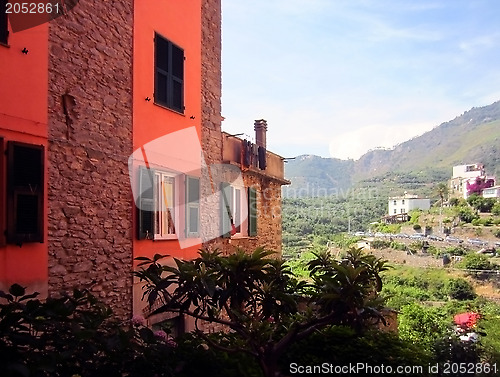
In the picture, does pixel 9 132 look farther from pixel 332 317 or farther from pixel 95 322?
pixel 332 317

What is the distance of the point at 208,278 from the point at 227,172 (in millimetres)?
4773

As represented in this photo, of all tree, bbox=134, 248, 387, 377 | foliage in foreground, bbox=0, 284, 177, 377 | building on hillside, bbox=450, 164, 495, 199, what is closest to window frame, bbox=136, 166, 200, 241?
tree, bbox=134, 248, 387, 377

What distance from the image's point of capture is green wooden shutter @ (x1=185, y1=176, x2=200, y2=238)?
698 cm

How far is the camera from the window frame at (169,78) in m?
6.30

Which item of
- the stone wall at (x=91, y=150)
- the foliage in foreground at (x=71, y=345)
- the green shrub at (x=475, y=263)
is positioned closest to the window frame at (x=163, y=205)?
the stone wall at (x=91, y=150)

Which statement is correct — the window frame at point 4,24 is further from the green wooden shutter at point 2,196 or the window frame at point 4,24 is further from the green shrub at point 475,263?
the green shrub at point 475,263

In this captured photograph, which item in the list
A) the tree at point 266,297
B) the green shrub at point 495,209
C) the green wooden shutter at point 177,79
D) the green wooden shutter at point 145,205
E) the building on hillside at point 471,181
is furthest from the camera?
the building on hillside at point 471,181

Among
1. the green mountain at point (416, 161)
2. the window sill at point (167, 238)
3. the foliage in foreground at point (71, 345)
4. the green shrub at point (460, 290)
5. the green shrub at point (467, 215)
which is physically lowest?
the green shrub at point (460, 290)

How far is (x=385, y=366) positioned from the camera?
3383 millimetres

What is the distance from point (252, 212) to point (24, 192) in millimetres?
5625

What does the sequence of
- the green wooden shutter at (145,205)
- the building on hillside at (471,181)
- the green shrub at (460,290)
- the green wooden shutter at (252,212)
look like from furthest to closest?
the building on hillside at (471,181) < the green shrub at (460,290) < the green wooden shutter at (252,212) < the green wooden shutter at (145,205)

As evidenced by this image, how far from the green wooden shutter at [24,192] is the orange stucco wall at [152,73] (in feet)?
5.34

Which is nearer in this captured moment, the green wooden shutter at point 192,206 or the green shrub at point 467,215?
the green wooden shutter at point 192,206

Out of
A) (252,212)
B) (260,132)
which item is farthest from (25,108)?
(260,132)
